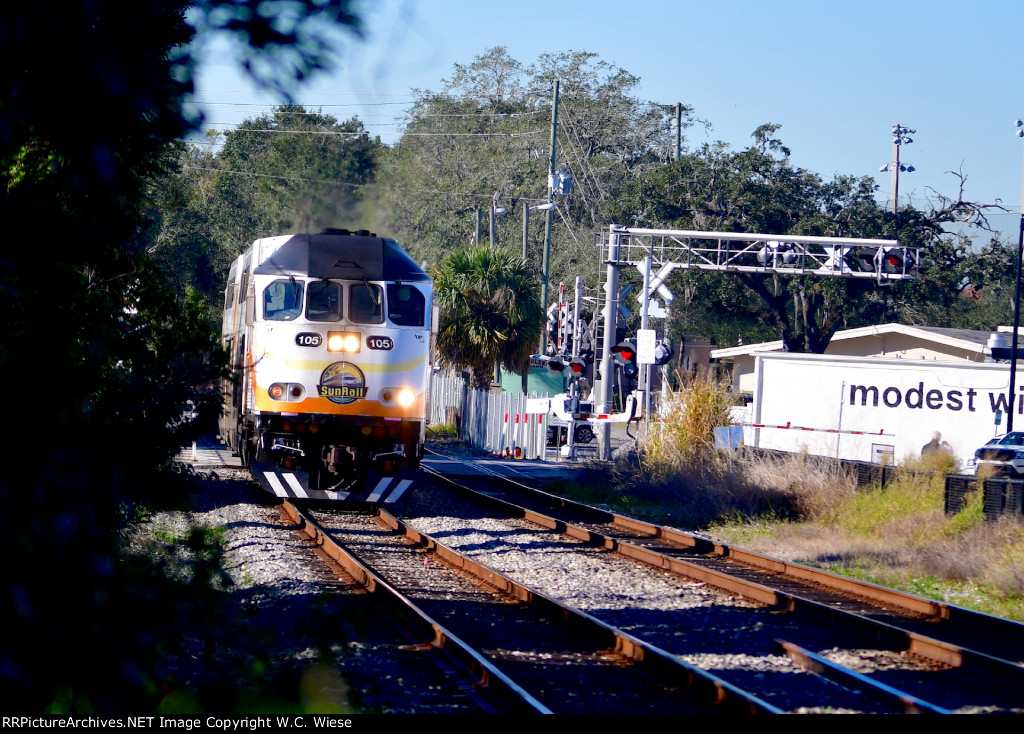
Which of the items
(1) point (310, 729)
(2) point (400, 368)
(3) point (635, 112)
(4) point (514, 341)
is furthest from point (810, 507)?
(3) point (635, 112)

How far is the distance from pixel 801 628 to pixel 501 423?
18.6 meters

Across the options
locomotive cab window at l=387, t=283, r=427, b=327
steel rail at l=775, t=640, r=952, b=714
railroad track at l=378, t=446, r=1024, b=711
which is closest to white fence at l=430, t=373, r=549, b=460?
locomotive cab window at l=387, t=283, r=427, b=327

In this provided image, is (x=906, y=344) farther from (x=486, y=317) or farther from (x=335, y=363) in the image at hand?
(x=335, y=363)

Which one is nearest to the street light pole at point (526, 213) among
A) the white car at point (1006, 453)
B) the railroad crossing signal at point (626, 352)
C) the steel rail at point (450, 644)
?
the railroad crossing signal at point (626, 352)

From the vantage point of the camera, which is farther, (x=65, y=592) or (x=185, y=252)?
(x=185, y=252)

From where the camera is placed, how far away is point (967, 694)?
23.7ft

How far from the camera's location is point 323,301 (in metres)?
14.4

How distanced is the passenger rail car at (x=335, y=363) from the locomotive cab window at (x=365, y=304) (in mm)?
14

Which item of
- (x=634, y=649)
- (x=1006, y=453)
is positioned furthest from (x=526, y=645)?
(x=1006, y=453)

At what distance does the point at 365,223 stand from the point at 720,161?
1554 inches

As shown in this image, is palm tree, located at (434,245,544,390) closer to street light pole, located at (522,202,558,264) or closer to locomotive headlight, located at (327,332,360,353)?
street light pole, located at (522,202,558,264)

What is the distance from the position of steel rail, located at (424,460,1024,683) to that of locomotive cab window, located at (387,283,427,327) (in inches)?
138

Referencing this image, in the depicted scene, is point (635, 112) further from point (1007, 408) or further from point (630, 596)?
point (630, 596)

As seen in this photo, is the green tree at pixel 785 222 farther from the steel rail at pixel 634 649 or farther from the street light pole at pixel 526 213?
the steel rail at pixel 634 649
